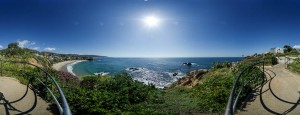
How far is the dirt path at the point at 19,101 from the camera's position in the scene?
11.0 metres

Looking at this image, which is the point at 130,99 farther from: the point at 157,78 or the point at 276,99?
the point at 157,78

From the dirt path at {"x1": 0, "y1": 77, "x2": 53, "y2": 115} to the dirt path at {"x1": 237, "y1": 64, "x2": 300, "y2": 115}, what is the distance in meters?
8.84

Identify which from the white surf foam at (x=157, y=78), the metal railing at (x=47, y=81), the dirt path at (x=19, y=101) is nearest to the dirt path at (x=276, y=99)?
the metal railing at (x=47, y=81)

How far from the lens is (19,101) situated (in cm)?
1249

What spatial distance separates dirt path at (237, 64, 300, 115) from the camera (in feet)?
38.9

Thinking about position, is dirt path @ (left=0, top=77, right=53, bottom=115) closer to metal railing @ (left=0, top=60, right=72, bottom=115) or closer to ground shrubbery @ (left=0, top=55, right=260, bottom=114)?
ground shrubbery @ (left=0, top=55, right=260, bottom=114)

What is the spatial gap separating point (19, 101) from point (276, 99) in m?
12.4

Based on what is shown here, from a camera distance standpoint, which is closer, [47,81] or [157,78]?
[47,81]

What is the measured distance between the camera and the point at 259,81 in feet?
57.5

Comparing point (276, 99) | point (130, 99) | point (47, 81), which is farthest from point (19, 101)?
point (276, 99)

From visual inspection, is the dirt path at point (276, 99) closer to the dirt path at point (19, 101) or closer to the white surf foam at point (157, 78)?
the dirt path at point (19, 101)

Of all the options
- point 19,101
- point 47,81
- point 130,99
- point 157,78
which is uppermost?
point 47,81

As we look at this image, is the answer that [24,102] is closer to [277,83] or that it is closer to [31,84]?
[31,84]

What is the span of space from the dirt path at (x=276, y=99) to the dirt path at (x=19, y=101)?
29.0 feet
